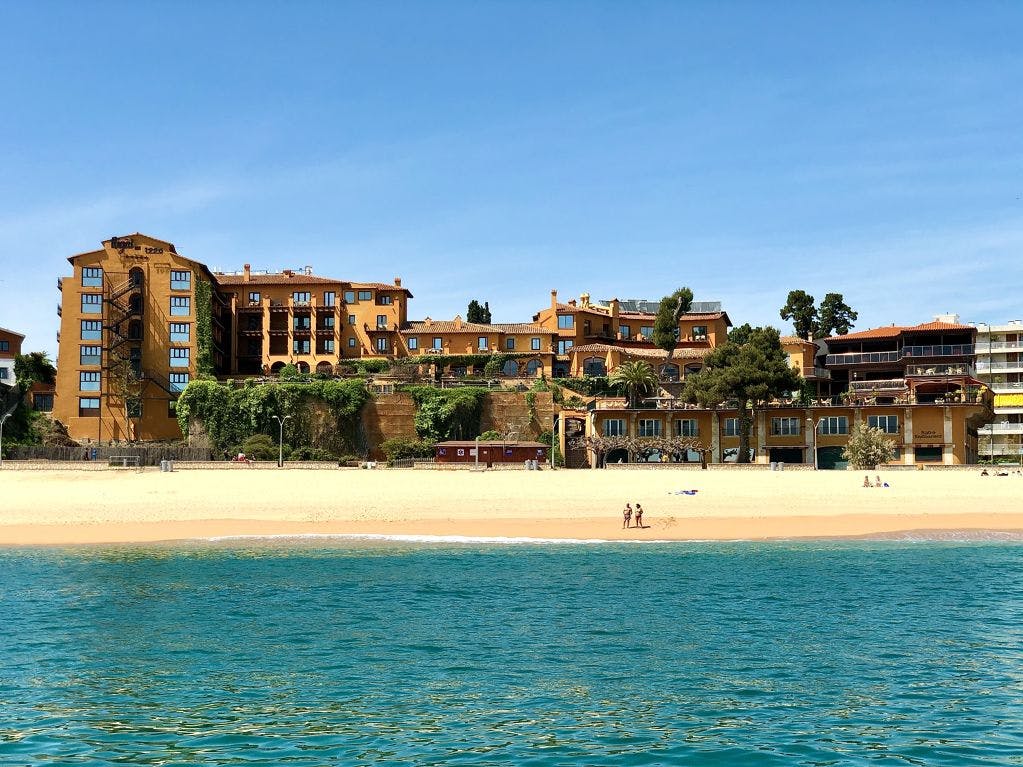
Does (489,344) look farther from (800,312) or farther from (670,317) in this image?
(800,312)

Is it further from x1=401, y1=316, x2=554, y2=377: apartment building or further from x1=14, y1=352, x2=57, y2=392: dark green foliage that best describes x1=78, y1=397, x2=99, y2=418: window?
x1=401, y1=316, x2=554, y2=377: apartment building

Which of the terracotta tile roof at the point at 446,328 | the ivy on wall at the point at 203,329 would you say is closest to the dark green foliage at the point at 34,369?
the ivy on wall at the point at 203,329

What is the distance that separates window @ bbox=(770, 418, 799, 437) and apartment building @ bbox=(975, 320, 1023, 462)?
3232cm

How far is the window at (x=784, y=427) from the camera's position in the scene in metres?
74.0

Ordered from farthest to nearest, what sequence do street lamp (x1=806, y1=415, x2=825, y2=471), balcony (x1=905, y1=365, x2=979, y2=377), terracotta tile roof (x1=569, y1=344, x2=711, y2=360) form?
terracotta tile roof (x1=569, y1=344, x2=711, y2=360)
balcony (x1=905, y1=365, x2=979, y2=377)
street lamp (x1=806, y1=415, x2=825, y2=471)

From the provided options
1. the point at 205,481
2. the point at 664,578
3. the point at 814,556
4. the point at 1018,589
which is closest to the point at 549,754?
the point at 664,578

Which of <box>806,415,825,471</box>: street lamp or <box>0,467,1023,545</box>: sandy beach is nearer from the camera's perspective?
<box>0,467,1023,545</box>: sandy beach

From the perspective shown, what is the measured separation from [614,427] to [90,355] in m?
46.1

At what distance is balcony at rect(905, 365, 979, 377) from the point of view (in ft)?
265

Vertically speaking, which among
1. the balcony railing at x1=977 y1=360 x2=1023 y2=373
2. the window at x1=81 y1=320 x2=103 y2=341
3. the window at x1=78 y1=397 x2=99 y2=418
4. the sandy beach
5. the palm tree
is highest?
the window at x1=81 y1=320 x2=103 y2=341

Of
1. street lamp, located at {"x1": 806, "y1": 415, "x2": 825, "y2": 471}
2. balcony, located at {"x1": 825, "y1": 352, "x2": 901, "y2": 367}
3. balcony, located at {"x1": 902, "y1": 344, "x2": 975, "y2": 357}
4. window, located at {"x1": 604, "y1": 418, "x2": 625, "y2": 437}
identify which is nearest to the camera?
street lamp, located at {"x1": 806, "y1": 415, "x2": 825, "y2": 471}

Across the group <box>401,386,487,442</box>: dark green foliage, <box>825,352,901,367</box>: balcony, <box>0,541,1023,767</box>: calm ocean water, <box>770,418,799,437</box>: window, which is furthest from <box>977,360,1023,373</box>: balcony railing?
<box>0,541,1023,767</box>: calm ocean water

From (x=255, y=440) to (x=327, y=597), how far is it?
154 feet

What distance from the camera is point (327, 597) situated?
26.5 meters
